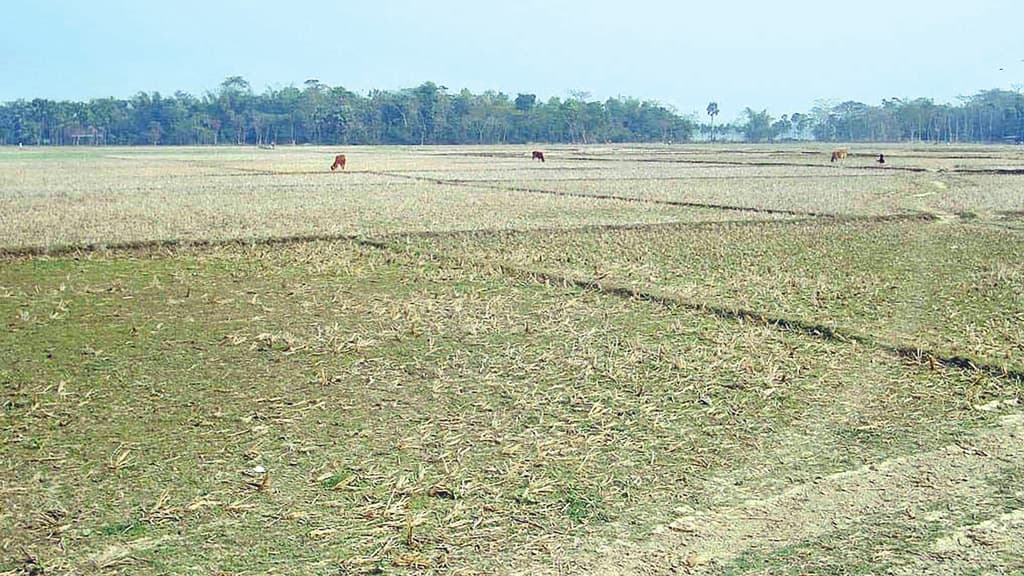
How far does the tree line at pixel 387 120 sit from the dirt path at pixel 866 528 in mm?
91118

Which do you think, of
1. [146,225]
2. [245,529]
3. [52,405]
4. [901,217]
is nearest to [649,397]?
[245,529]

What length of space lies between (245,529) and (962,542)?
91.2 inches

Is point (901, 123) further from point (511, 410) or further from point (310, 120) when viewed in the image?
point (511, 410)

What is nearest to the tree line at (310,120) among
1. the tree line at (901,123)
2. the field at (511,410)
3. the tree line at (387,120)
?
the tree line at (387,120)

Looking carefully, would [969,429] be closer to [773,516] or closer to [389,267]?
[773,516]

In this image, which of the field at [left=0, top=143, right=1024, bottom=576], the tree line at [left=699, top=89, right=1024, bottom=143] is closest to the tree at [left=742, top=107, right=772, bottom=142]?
the tree line at [left=699, top=89, right=1024, bottom=143]

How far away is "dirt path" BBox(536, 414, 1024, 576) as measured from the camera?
10.5ft

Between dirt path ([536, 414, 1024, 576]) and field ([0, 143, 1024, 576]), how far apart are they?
11 mm

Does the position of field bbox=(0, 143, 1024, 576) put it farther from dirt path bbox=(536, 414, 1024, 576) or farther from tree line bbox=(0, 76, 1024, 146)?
tree line bbox=(0, 76, 1024, 146)

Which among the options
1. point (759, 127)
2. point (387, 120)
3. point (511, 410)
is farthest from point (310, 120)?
point (511, 410)

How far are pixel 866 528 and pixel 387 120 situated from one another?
9571 cm

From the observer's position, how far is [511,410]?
4.84 meters

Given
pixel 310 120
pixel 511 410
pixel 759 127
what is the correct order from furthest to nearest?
pixel 759 127 < pixel 310 120 < pixel 511 410

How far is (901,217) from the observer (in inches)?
599
